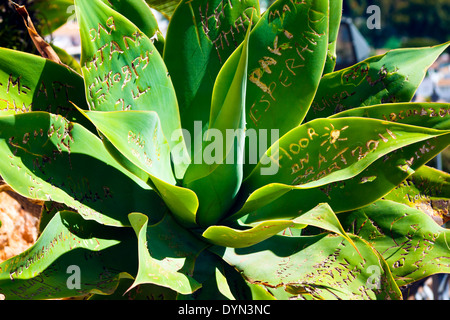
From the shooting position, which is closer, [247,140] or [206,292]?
[206,292]

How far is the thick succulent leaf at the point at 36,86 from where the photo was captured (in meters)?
0.74

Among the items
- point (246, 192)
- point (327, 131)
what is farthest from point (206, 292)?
point (327, 131)

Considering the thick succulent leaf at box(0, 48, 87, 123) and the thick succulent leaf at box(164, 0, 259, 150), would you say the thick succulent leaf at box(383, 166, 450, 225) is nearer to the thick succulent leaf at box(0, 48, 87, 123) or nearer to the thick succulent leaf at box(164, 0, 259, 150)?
the thick succulent leaf at box(164, 0, 259, 150)

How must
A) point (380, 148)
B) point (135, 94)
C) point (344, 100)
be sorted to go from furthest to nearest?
point (344, 100) < point (135, 94) < point (380, 148)

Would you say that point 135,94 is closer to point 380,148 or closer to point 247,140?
point 247,140

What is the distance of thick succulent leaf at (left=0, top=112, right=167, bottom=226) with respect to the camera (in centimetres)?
70

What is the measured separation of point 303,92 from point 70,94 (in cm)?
42

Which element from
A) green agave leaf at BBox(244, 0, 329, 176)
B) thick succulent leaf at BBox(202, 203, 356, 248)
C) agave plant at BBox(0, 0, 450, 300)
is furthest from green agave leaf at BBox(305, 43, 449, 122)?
thick succulent leaf at BBox(202, 203, 356, 248)

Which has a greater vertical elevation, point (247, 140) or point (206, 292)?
point (247, 140)

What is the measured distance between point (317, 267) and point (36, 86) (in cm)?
56

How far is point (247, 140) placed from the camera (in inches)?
34.9

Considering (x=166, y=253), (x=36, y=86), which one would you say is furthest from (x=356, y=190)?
(x=36, y=86)

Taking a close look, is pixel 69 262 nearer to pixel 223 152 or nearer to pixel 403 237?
pixel 223 152

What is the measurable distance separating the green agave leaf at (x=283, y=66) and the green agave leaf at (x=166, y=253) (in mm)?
185
